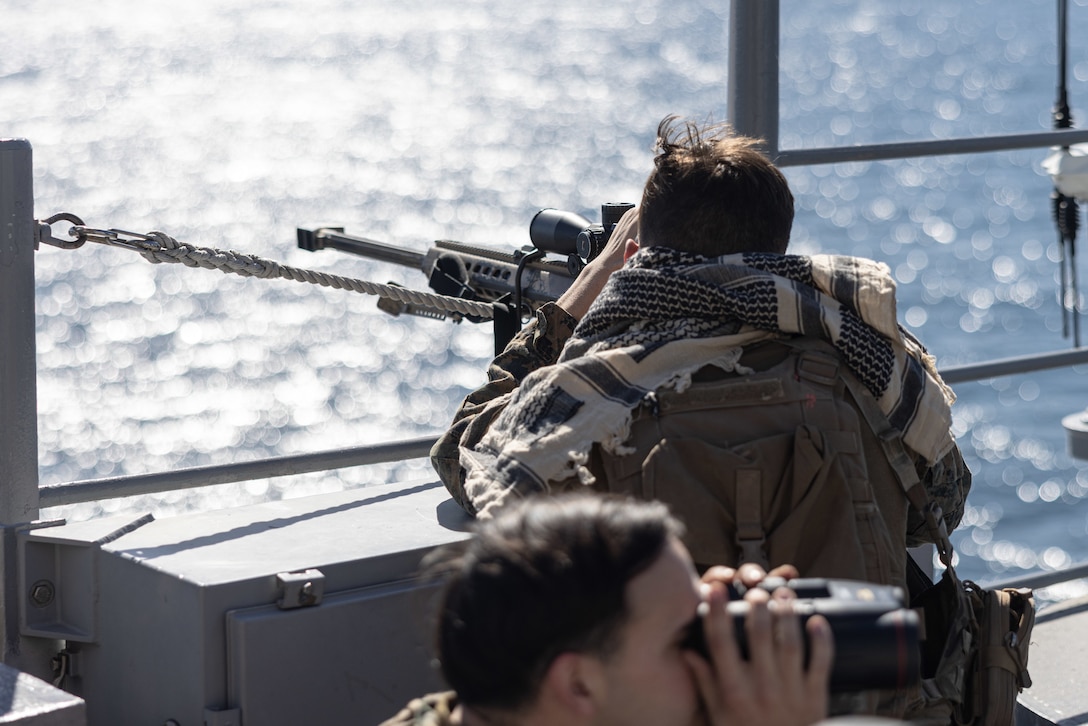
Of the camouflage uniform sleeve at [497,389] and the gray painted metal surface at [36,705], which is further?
the camouflage uniform sleeve at [497,389]

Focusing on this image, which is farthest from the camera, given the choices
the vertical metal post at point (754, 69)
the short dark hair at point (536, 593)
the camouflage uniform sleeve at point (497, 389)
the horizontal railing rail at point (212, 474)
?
the vertical metal post at point (754, 69)

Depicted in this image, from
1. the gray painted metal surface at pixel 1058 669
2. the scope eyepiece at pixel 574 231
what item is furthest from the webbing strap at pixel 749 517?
the gray painted metal surface at pixel 1058 669

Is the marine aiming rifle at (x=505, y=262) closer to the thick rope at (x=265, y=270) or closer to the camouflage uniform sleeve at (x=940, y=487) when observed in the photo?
the thick rope at (x=265, y=270)

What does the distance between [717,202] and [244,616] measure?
2.43ft

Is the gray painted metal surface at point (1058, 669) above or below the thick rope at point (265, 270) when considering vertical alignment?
below

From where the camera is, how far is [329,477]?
24484 mm

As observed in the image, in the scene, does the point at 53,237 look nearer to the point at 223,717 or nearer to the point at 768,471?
the point at 223,717

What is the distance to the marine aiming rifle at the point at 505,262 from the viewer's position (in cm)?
255

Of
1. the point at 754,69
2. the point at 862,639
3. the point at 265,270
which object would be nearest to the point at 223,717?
the point at 862,639

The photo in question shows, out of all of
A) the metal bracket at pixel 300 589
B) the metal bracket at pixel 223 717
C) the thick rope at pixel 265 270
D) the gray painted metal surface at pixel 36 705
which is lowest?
the metal bracket at pixel 223 717

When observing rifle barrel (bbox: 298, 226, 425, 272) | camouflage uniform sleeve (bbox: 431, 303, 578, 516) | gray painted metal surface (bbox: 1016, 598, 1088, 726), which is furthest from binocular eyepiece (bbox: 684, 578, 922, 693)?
rifle barrel (bbox: 298, 226, 425, 272)

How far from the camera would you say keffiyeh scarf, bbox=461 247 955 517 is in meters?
1.83

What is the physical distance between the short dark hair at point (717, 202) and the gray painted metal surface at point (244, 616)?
487 mm

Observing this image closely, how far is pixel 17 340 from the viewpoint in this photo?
2.17 m
